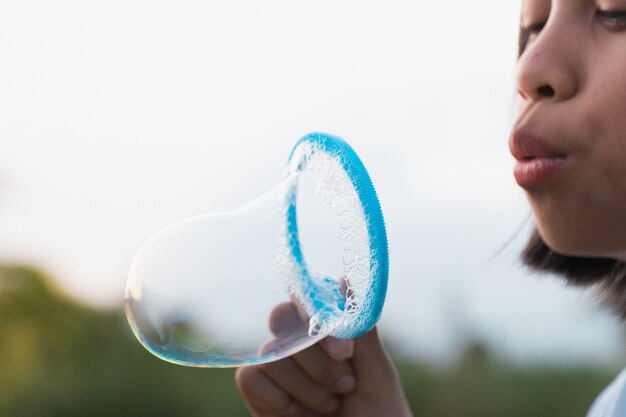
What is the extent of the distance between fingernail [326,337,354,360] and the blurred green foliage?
1.86 m

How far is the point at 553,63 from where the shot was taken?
1.86 ft

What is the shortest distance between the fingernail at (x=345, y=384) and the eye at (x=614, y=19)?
0.38 metres

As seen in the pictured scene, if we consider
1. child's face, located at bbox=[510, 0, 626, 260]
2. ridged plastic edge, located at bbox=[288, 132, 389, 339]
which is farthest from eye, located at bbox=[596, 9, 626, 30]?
ridged plastic edge, located at bbox=[288, 132, 389, 339]

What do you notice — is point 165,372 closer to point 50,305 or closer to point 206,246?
point 50,305

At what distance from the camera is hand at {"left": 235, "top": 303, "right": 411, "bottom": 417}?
767mm

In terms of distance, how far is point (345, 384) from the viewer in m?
0.78

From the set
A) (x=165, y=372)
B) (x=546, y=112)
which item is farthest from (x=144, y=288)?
(x=165, y=372)

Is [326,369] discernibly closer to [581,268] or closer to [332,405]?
[332,405]

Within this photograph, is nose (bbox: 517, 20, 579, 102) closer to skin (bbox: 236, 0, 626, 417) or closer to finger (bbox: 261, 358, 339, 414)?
skin (bbox: 236, 0, 626, 417)

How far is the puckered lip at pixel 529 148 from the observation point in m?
0.57

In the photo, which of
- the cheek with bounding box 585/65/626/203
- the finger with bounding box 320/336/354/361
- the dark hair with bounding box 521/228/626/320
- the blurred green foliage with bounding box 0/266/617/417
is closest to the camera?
the cheek with bounding box 585/65/626/203

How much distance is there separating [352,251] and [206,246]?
0.15 m

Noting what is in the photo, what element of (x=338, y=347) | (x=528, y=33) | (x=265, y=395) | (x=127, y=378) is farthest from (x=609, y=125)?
(x=127, y=378)

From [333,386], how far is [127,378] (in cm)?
189
